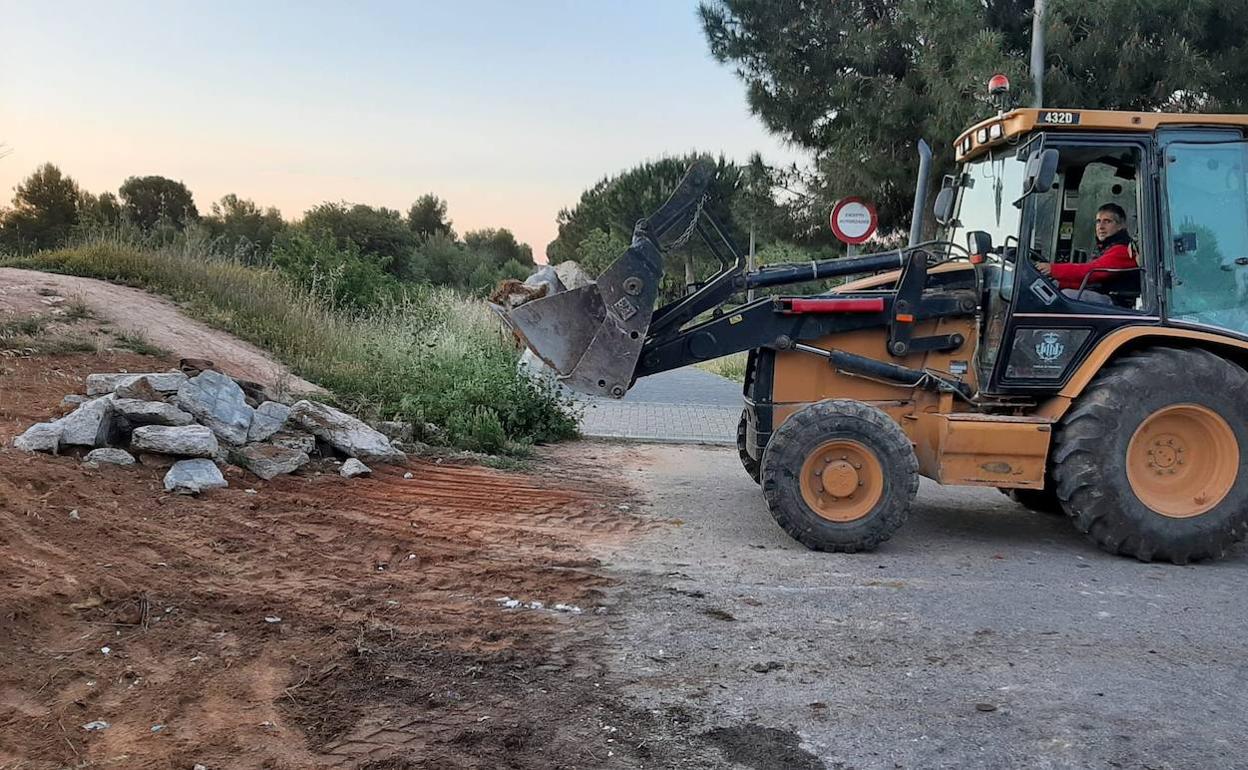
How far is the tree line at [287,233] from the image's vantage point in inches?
622

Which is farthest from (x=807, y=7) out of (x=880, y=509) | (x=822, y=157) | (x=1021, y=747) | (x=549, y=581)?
(x=1021, y=747)

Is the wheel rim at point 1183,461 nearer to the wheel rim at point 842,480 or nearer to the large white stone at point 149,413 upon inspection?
the wheel rim at point 842,480

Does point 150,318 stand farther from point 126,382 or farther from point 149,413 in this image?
point 149,413

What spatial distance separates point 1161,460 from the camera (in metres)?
6.11

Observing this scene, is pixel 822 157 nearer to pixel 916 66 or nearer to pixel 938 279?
pixel 916 66

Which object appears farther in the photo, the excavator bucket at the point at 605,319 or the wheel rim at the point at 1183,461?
the excavator bucket at the point at 605,319

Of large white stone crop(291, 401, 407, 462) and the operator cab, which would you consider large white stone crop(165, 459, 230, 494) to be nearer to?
large white stone crop(291, 401, 407, 462)

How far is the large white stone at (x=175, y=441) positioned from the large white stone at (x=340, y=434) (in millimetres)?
1158

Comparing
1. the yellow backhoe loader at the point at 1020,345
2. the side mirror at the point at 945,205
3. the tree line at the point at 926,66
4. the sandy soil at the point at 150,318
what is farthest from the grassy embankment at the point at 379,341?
the tree line at the point at 926,66

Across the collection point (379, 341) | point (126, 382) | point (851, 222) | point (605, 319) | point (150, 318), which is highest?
point (851, 222)

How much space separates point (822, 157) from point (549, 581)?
44.5 ft

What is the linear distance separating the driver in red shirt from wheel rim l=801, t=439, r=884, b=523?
6.06 ft

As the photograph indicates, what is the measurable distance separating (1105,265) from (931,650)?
343 centimetres

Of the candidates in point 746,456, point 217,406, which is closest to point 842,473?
point 746,456
